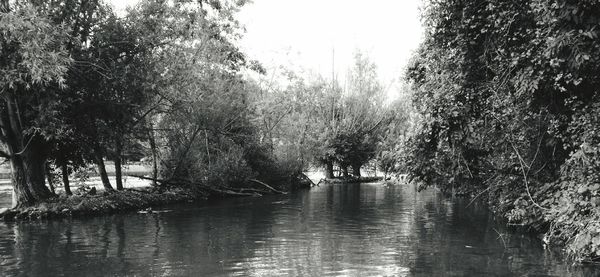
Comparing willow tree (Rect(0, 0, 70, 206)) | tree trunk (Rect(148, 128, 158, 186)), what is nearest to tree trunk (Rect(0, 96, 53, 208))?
willow tree (Rect(0, 0, 70, 206))

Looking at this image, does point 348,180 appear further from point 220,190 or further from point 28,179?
point 28,179

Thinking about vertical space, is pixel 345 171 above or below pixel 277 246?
above

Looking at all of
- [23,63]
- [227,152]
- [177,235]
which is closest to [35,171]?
[23,63]

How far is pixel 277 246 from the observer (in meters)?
16.8

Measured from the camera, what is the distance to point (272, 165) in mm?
40125

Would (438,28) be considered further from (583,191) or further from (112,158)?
(112,158)

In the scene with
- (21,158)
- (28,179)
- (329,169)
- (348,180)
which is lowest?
(348,180)

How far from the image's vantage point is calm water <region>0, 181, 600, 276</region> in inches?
527

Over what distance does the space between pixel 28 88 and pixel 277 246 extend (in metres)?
10.5

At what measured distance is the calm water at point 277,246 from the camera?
13.4 metres

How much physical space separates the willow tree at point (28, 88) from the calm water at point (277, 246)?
10.6ft

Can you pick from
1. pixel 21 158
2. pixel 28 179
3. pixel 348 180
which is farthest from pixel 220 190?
pixel 348 180

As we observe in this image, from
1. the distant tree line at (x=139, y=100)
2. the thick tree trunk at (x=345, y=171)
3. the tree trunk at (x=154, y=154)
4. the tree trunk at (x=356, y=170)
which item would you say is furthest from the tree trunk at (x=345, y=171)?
the tree trunk at (x=154, y=154)

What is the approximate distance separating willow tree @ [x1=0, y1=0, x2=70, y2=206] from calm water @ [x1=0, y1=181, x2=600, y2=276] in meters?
3.24
